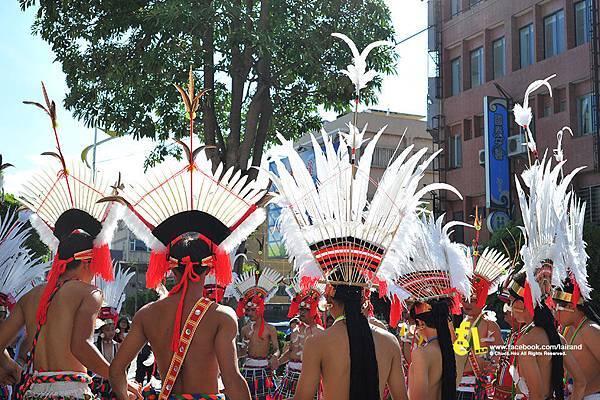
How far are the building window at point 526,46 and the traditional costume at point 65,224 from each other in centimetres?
2063

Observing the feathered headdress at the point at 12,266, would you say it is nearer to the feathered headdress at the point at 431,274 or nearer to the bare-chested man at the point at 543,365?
the feathered headdress at the point at 431,274

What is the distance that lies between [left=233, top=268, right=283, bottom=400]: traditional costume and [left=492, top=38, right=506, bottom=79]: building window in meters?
14.7

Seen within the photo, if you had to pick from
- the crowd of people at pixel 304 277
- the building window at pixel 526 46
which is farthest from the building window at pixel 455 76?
the crowd of people at pixel 304 277

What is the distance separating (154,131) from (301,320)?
415cm

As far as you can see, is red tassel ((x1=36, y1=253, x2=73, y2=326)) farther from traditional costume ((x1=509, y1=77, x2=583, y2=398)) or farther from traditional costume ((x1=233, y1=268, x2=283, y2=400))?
traditional costume ((x1=233, y1=268, x2=283, y2=400))

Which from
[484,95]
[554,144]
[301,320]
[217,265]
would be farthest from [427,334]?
[484,95]

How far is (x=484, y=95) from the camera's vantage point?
83.8 ft

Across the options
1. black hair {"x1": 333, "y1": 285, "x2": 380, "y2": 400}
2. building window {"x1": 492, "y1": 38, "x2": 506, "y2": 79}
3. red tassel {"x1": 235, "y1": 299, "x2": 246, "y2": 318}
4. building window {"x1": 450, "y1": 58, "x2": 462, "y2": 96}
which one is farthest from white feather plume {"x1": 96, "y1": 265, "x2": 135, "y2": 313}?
building window {"x1": 450, "y1": 58, "x2": 462, "y2": 96}

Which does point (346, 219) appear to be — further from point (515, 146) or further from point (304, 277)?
point (515, 146)

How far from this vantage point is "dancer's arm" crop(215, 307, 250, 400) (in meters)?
4.25

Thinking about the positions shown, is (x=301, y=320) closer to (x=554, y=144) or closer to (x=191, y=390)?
(x=191, y=390)

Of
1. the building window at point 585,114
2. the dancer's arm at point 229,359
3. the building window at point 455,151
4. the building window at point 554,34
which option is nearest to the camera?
the dancer's arm at point 229,359

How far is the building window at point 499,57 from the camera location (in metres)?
25.5

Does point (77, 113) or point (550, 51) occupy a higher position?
point (550, 51)
